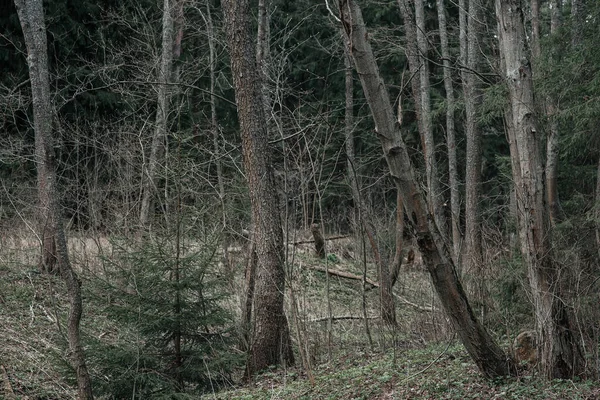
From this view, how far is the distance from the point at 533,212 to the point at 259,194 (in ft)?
15.2

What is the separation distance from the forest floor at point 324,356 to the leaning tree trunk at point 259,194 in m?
0.36

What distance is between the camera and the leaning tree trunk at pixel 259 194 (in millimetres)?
10328

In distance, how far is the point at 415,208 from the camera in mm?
6469

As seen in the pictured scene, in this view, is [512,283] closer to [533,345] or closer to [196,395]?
[533,345]

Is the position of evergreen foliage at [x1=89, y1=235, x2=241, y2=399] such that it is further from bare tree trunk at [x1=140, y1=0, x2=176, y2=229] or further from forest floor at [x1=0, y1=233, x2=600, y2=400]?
bare tree trunk at [x1=140, y1=0, x2=176, y2=229]

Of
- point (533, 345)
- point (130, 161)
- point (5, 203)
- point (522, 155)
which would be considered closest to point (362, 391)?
point (533, 345)

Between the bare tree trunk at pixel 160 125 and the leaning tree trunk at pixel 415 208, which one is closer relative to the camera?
the leaning tree trunk at pixel 415 208

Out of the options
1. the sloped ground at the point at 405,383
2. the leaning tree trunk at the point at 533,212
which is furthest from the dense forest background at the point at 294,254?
the sloped ground at the point at 405,383

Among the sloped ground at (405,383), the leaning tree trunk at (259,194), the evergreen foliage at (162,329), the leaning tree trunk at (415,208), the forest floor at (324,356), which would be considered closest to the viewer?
the leaning tree trunk at (415,208)

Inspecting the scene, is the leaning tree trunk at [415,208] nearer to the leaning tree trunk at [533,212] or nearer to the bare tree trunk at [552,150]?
the leaning tree trunk at [533,212]

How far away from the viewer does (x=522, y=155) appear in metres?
6.80

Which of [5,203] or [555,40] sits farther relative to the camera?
[5,203]

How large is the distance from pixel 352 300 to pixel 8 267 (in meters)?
7.64

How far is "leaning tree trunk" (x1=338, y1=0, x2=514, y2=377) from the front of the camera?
605 cm
